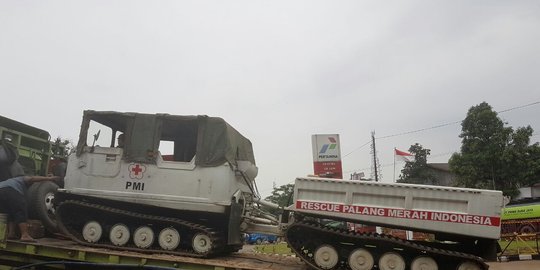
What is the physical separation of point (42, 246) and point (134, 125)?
107 inches

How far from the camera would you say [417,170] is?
59.5 meters

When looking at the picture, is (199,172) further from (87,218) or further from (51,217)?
(51,217)

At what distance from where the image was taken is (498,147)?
38.5 m

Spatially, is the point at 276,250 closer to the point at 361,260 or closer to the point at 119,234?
the point at 119,234

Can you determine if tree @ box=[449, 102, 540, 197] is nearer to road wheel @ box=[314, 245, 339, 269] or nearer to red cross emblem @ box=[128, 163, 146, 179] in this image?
road wheel @ box=[314, 245, 339, 269]

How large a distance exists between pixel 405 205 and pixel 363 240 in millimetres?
916

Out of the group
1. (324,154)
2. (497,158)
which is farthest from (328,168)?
(497,158)

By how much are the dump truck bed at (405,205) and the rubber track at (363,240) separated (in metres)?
0.23

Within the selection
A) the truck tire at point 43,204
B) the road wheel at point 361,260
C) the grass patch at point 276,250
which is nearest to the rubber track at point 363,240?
the road wheel at point 361,260

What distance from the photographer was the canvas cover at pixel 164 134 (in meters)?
8.55

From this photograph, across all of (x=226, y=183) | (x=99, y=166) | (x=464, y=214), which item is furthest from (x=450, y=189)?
(x=99, y=166)

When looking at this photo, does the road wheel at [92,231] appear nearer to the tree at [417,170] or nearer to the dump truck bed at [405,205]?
the dump truck bed at [405,205]

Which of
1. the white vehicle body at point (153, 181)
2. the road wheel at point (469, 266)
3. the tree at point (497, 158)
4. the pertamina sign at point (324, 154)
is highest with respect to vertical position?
the tree at point (497, 158)

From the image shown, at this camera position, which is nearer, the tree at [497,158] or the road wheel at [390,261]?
the road wheel at [390,261]
